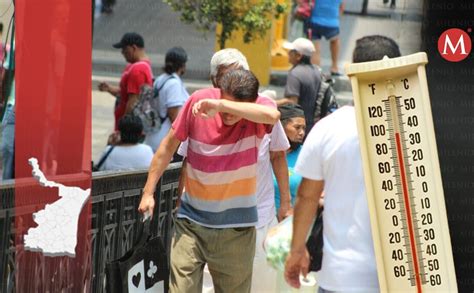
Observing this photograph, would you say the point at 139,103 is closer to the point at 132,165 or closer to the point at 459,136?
the point at 132,165

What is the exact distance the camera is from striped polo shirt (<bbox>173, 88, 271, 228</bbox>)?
5453 mm

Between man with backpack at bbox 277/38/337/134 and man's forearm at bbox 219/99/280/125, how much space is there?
11.9 ft

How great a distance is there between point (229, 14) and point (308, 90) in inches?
93.9

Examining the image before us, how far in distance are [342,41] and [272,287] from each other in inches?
323

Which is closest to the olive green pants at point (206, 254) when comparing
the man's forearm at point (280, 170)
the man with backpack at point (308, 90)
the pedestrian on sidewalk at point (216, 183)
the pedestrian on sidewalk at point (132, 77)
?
the pedestrian on sidewalk at point (216, 183)

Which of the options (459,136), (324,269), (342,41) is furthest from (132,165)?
(342,41)

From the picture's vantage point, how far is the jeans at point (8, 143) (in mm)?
6293

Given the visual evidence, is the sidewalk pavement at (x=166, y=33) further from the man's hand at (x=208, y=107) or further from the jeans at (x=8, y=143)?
the man's hand at (x=208, y=107)

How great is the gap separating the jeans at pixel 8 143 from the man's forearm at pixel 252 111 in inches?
61.6

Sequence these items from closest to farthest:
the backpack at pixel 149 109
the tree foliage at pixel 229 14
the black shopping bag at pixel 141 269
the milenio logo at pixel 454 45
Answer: the black shopping bag at pixel 141 269 → the milenio logo at pixel 454 45 → the backpack at pixel 149 109 → the tree foliage at pixel 229 14

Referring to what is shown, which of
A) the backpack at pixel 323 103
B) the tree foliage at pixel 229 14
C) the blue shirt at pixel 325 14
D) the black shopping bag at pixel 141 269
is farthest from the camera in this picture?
the blue shirt at pixel 325 14

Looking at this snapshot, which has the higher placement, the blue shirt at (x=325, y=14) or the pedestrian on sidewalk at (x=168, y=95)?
the blue shirt at (x=325, y=14)

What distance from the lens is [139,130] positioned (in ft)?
25.8

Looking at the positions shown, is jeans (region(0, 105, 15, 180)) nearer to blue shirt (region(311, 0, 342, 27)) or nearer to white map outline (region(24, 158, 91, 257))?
white map outline (region(24, 158, 91, 257))
